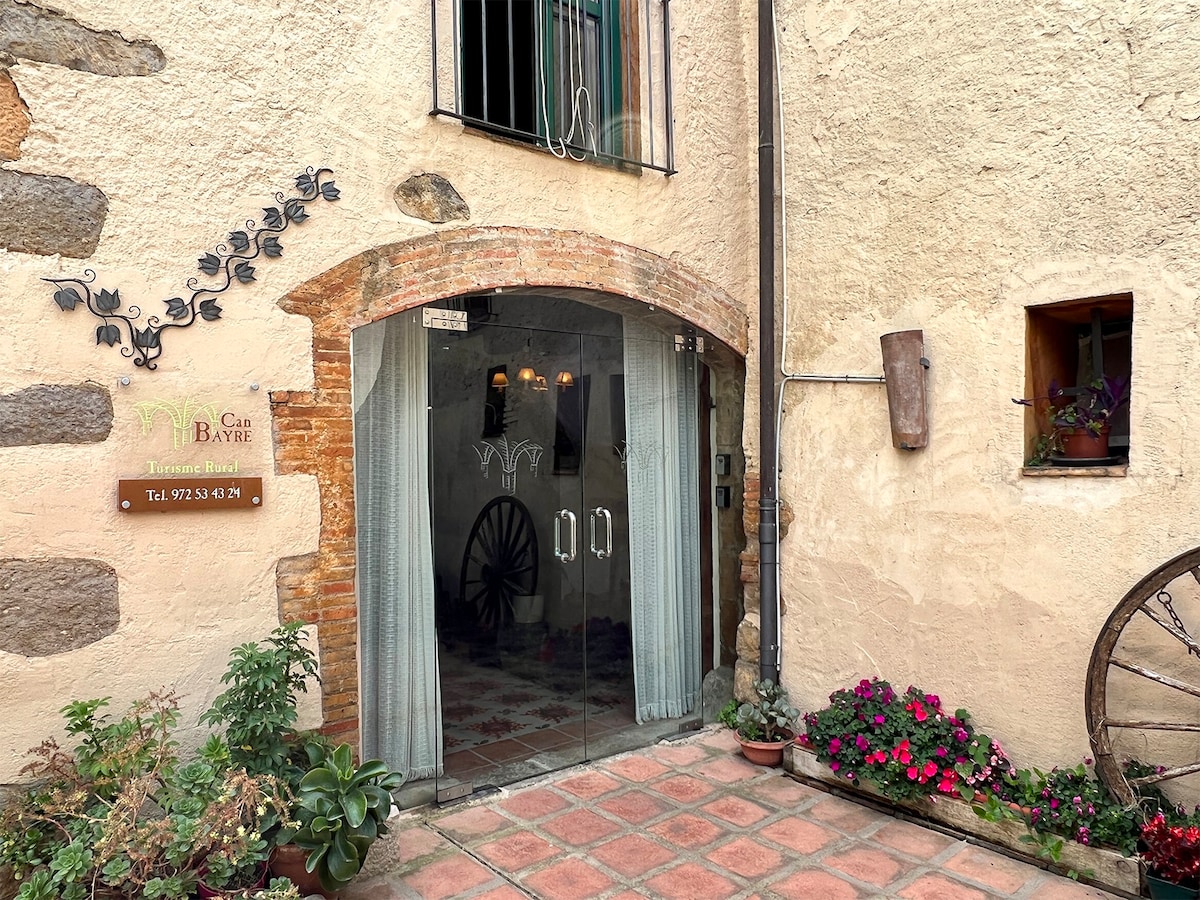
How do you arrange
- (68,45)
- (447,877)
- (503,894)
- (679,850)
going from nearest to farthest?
(68,45) < (503,894) < (447,877) < (679,850)

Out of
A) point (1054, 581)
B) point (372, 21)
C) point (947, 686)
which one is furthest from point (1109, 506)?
point (372, 21)

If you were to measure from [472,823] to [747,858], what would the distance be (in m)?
1.08

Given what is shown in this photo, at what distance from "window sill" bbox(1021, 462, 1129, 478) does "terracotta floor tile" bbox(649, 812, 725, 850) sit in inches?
73.6

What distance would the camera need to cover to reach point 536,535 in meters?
3.88

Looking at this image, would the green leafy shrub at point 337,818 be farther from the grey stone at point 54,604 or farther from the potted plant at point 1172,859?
the potted plant at point 1172,859

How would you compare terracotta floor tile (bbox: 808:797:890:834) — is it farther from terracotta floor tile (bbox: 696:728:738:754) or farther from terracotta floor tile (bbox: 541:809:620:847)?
terracotta floor tile (bbox: 541:809:620:847)

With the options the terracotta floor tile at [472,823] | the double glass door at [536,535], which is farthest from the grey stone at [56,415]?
the terracotta floor tile at [472,823]

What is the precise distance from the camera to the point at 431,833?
3.09m

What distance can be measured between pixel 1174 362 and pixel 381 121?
305cm

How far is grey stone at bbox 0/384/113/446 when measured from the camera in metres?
2.45

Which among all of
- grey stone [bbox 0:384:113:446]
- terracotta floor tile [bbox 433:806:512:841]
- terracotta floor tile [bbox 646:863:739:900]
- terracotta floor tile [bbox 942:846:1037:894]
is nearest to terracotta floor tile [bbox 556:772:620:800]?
terracotta floor tile [bbox 433:806:512:841]

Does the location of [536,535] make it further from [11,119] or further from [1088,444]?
[11,119]

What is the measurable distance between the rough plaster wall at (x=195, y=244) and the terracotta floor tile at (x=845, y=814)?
2332mm

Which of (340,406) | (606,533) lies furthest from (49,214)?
(606,533)
